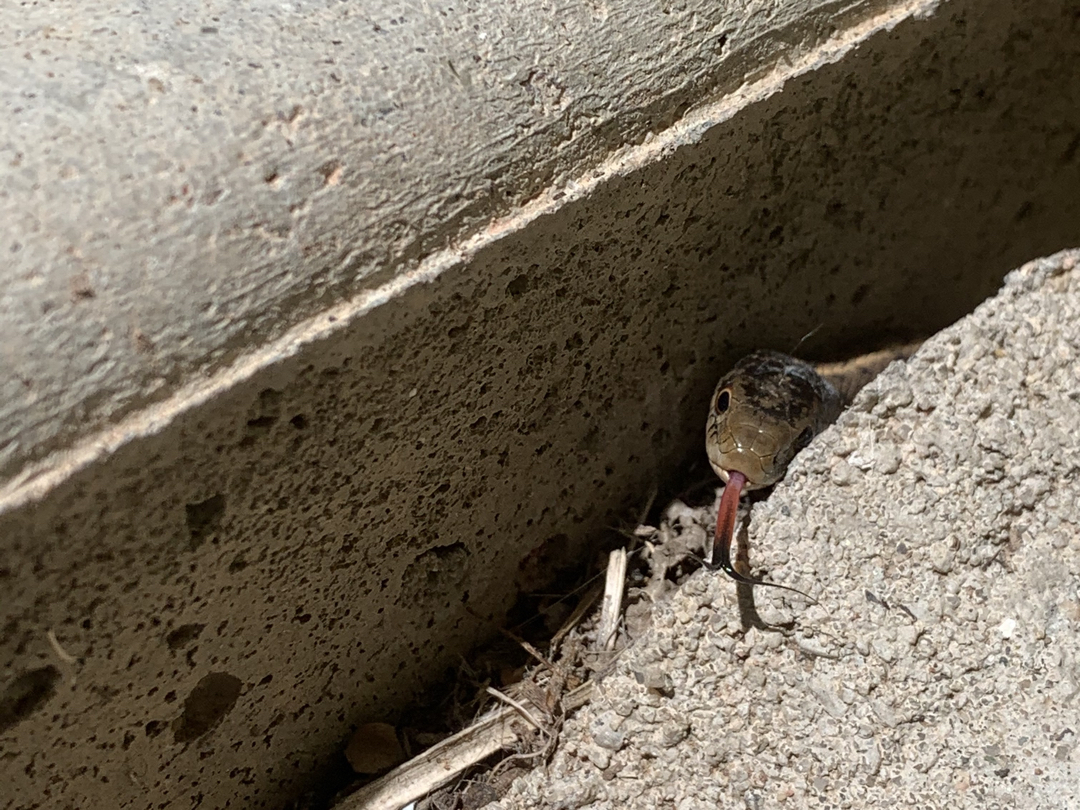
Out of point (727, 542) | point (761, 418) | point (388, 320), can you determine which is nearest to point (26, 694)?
point (388, 320)

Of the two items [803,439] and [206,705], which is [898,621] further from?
[206,705]

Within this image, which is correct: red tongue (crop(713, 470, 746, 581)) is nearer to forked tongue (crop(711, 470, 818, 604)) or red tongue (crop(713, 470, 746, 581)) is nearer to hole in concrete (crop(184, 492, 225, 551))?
forked tongue (crop(711, 470, 818, 604))

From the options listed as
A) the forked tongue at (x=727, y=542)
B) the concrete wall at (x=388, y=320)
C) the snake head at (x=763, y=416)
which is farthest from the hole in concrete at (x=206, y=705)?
the snake head at (x=763, y=416)

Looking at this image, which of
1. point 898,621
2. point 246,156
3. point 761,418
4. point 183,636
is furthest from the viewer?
point 761,418

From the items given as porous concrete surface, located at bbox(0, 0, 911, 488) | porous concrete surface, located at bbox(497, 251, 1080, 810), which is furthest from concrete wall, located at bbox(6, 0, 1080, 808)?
porous concrete surface, located at bbox(497, 251, 1080, 810)

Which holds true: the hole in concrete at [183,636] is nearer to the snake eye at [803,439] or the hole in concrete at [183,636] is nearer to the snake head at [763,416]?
the snake head at [763,416]

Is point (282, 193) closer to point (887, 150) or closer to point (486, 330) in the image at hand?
point (486, 330)
